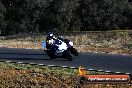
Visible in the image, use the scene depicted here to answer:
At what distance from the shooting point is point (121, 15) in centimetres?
5662

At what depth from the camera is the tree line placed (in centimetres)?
5647

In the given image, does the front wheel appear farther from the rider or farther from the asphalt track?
the rider

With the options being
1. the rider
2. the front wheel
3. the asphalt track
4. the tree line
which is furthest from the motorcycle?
the tree line

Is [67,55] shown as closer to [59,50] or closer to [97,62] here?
[59,50]

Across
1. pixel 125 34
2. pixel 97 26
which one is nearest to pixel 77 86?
pixel 125 34

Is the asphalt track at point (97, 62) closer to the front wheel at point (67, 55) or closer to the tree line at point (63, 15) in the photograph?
the front wheel at point (67, 55)

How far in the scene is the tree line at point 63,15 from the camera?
56.5m

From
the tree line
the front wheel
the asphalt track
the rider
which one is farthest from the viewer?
the tree line

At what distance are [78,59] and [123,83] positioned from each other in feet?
27.0

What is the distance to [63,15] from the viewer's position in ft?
192

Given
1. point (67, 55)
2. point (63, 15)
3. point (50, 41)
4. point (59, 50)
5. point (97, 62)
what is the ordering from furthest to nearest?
point (63, 15)
point (50, 41)
point (59, 50)
point (67, 55)
point (97, 62)

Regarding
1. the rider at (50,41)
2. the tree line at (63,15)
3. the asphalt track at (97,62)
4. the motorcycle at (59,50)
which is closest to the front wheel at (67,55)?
the motorcycle at (59,50)

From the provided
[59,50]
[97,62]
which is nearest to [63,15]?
[59,50]

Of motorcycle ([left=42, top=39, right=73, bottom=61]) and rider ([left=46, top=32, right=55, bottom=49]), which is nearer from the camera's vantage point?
motorcycle ([left=42, top=39, right=73, bottom=61])
